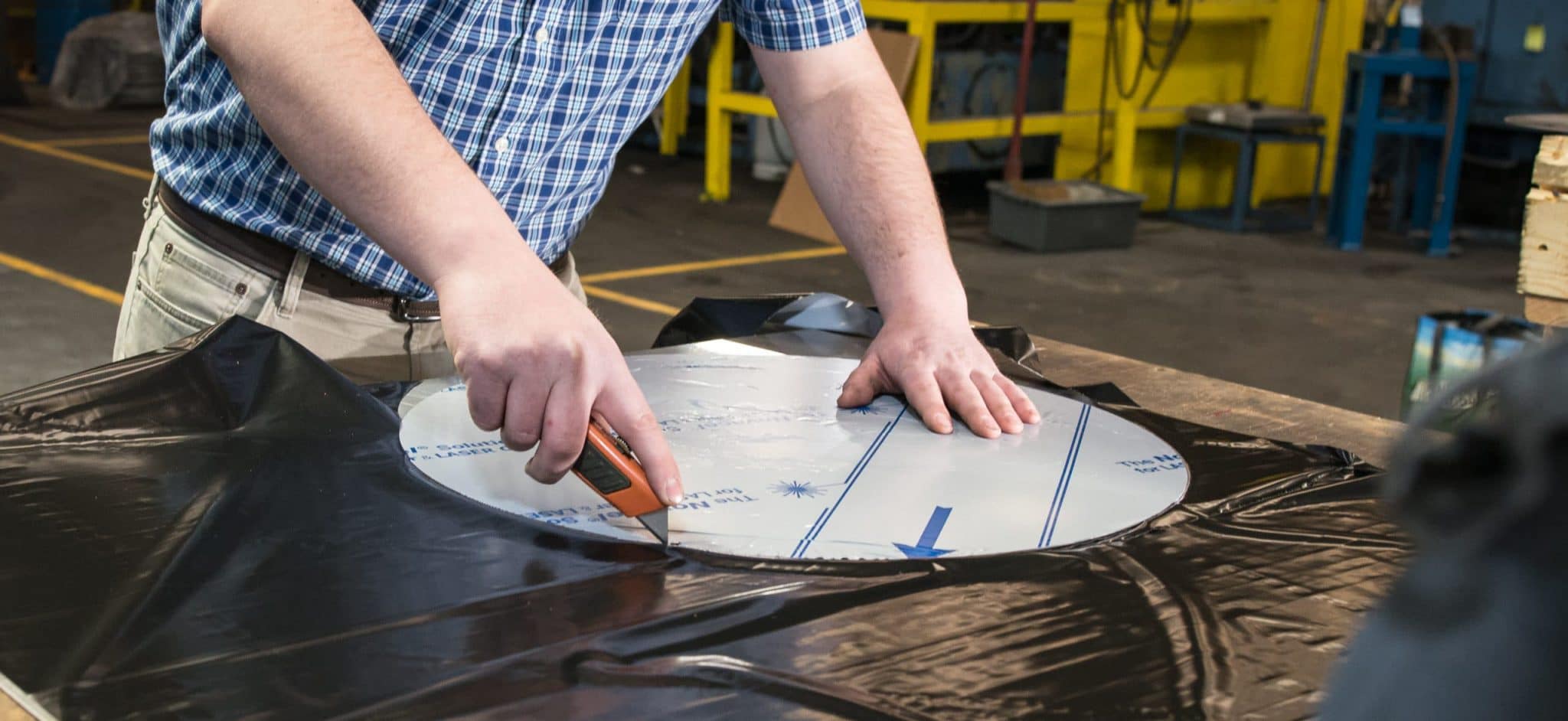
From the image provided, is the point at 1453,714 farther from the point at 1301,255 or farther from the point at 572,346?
the point at 1301,255

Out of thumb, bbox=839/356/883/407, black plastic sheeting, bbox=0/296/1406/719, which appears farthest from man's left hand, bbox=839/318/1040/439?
black plastic sheeting, bbox=0/296/1406/719

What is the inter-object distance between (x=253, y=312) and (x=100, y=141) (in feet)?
19.5

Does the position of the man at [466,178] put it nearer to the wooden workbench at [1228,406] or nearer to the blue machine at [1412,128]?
the wooden workbench at [1228,406]

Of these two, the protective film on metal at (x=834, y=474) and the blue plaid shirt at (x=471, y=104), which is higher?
the blue plaid shirt at (x=471, y=104)

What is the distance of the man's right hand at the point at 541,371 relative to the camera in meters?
0.86

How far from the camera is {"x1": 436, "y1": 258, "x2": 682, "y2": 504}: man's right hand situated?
2.81 ft

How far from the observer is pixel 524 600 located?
77 centimetres

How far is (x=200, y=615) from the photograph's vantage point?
72cm

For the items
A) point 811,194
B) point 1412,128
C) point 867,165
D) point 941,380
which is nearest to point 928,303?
point 941,380

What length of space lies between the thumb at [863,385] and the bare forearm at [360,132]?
1.29 feet

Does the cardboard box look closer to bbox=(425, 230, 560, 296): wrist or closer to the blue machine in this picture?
the blue machine

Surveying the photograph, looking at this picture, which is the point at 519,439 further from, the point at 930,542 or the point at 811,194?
the point at 811,194

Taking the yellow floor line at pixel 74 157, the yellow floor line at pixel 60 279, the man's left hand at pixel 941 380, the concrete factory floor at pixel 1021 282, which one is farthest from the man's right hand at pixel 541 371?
the yellow floor line at pixel 74 157

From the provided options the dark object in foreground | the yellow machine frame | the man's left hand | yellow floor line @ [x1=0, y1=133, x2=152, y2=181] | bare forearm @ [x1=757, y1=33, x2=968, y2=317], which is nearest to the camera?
the dark object in foreground
